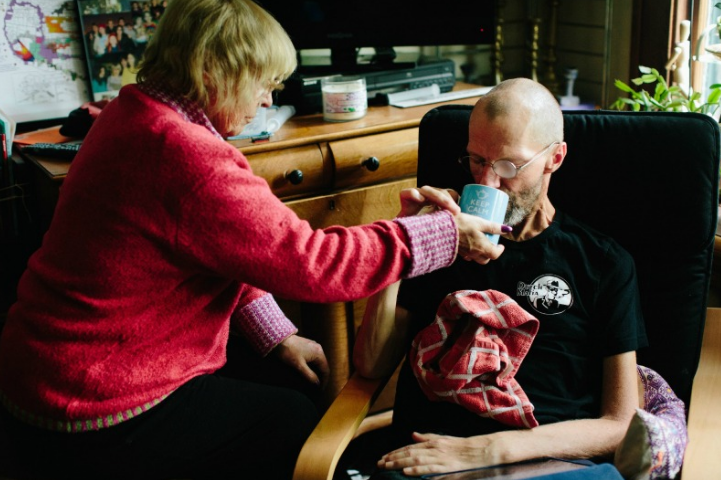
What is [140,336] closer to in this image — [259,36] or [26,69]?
[259,36]

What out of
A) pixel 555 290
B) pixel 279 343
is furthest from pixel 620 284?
pixel 279 343

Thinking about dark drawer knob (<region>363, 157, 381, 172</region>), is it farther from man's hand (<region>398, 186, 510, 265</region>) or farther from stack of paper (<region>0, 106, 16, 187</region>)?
stack of paper (<region>0, 106, 16, 187</region>)

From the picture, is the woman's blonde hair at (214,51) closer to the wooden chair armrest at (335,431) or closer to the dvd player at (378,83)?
the wooden chair armrest at (335,431)

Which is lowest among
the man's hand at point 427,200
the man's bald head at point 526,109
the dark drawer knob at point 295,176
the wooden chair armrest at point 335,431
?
the wooden chair armrest at point 335,431

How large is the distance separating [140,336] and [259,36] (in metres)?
0.54

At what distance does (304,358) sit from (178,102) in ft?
2.24

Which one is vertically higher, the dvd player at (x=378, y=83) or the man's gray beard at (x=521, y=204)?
the dvd player at (x=378, y=83)

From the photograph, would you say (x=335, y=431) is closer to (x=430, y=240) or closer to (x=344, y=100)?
(x=430, y=240)

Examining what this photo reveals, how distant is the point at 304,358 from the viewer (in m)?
1.67

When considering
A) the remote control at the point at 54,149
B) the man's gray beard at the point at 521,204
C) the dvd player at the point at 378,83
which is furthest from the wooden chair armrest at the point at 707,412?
the remote control at the point at 54,149

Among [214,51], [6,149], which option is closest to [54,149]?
[6,149]

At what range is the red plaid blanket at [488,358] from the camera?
1.36 m

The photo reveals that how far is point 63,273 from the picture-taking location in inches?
47.4

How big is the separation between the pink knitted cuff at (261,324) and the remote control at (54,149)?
2.00 feet
